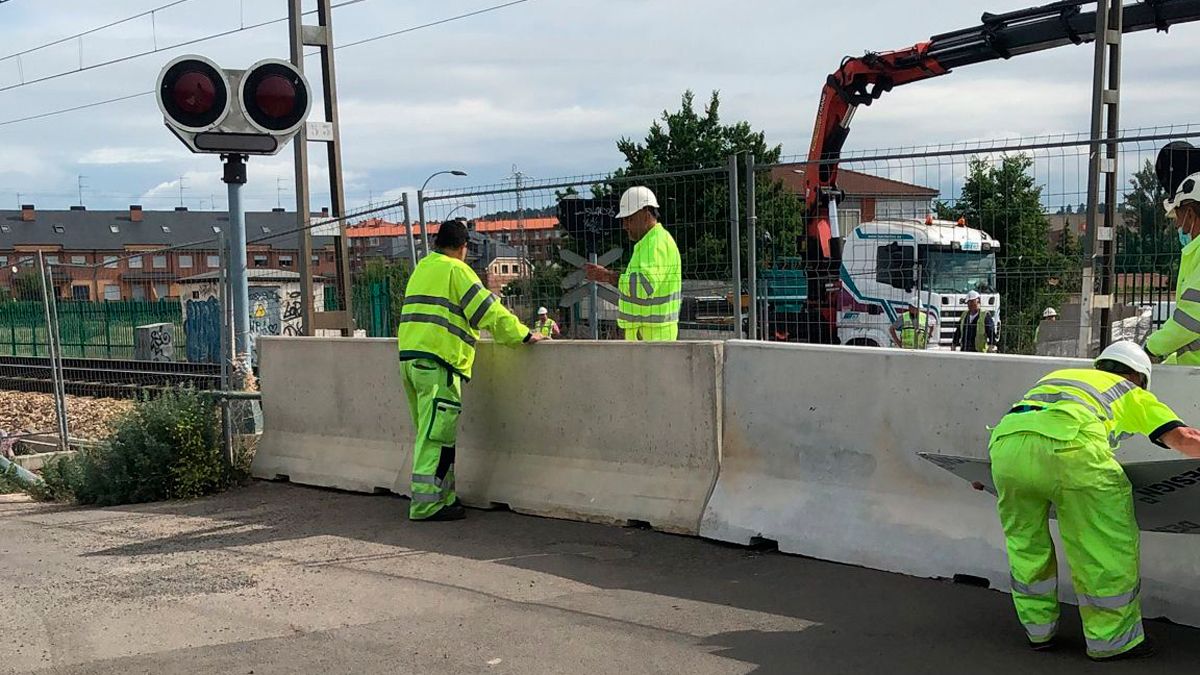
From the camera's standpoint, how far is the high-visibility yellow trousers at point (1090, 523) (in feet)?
14.6

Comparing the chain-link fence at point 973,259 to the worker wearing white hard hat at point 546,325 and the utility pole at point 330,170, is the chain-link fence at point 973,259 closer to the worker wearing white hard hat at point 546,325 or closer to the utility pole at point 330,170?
the worker wearing white hard hat at point 546,325

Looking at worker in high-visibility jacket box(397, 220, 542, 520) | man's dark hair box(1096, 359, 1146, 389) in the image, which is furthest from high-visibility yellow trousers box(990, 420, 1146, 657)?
worker in high-visibility jacket box(397, 220, 542, 520)

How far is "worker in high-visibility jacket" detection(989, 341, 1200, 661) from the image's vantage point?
446 cm

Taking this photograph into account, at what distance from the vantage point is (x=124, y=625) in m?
5.46

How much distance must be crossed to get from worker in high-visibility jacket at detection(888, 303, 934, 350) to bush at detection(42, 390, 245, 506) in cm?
533

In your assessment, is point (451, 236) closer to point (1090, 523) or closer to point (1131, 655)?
point (1090, 523)

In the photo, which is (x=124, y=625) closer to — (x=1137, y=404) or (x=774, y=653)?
(x=774, y=653)

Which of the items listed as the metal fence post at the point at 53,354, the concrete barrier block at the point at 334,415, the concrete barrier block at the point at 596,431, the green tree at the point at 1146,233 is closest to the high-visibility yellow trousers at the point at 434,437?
the concrete barrier block at the point at 596,431

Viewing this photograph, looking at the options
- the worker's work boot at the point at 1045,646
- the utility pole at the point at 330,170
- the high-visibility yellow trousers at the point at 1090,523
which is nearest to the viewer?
the high-visibility yellow trousers at the point at 1090,523

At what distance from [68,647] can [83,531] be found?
9.96 feet

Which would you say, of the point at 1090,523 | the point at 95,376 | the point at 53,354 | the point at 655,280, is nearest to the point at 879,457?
the point at 1090,523

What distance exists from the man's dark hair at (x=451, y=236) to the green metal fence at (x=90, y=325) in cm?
996

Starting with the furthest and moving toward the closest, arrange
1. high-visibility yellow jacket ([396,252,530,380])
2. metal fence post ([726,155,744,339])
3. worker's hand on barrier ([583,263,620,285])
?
worker's hand on barrier ([583,263,620,285]) < high-visibility yellow jacket ([396,252,530,380]) < metal fence post ([726,155,744,339])

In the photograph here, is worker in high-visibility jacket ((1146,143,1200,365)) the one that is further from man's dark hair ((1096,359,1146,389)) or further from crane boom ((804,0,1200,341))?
crane boom ((804,0,1200,341))
